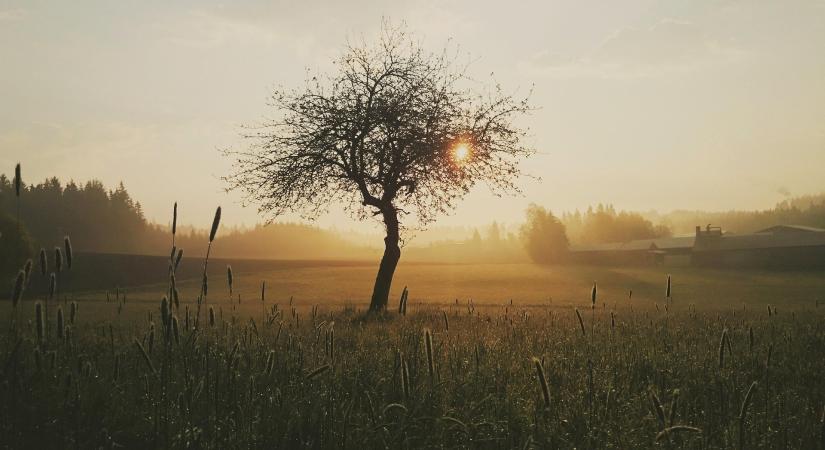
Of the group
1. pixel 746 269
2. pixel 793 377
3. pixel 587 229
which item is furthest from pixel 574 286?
pixel 587 229

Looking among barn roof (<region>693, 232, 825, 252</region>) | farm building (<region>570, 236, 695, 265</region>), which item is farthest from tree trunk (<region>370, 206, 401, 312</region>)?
farm building (<region>570, 236, 695, 265</region>)

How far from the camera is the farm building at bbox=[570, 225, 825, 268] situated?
75.5 meters

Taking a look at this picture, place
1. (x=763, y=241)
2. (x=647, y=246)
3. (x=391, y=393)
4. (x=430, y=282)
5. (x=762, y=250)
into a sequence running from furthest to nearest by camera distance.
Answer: (x=647, y=246)
(x=763, y=241)
(x=762, y=250)
(x=430, y=282)
(x=391, y=393)

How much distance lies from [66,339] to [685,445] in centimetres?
523

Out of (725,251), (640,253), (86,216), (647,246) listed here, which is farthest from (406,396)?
(86,216)

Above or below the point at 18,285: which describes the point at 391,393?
below

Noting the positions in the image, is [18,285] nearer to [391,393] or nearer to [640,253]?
[391,393]

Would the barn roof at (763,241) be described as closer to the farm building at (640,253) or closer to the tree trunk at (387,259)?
the farm building at (640,253)

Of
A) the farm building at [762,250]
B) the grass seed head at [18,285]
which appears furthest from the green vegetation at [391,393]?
the farm building at [762,250]

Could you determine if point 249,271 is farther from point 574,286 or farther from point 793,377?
point 793,377

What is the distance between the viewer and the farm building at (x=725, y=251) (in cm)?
7550

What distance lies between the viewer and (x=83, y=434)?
13.9ft

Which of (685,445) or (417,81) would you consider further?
(417,81)

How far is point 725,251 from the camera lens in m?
84.4
